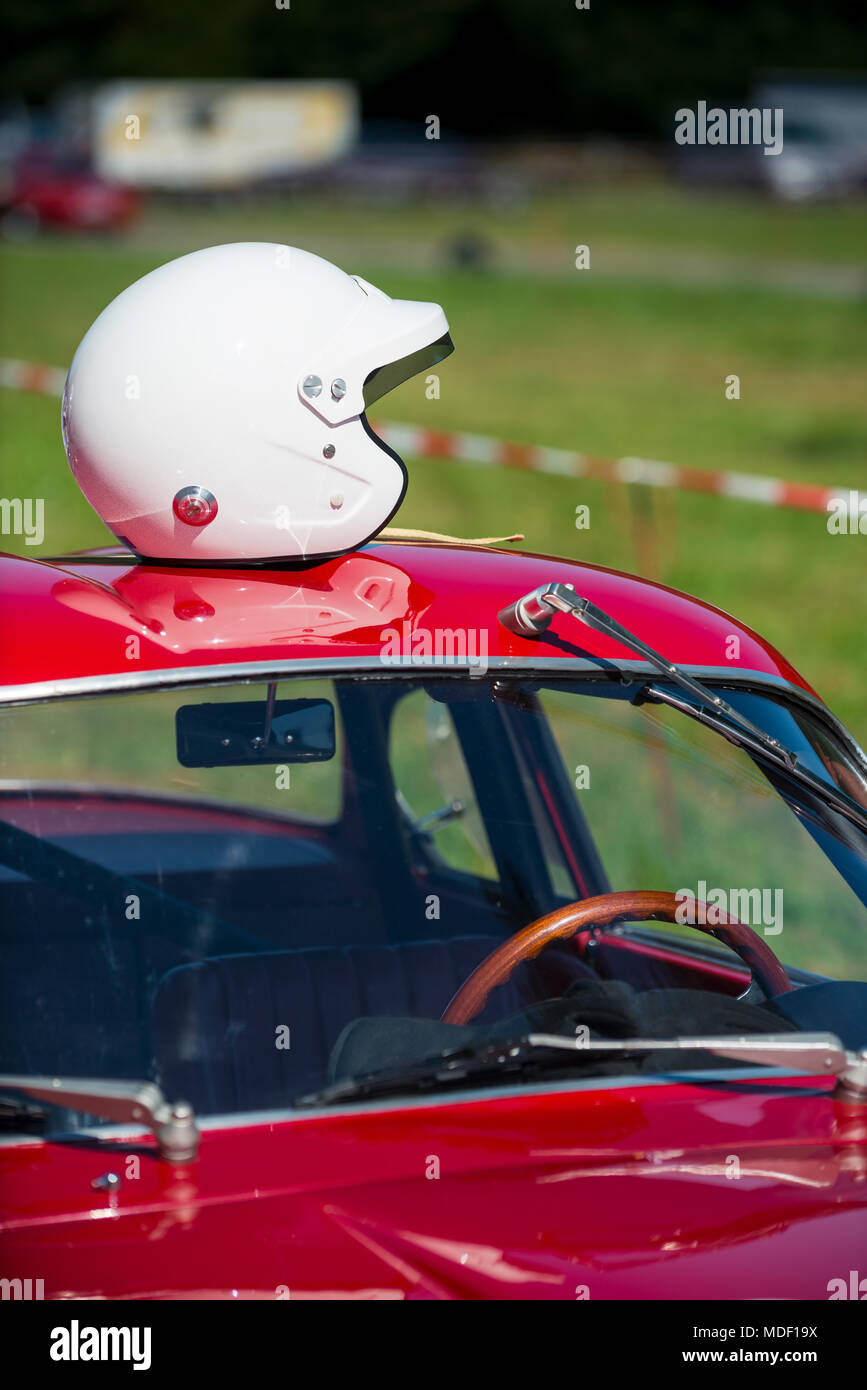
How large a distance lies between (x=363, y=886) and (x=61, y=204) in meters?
32.9

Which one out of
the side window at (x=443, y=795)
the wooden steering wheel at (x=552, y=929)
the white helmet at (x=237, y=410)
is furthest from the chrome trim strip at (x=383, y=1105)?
the white helmet at (x=237, y=410)

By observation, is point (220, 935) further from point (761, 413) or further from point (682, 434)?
point (761, 413)

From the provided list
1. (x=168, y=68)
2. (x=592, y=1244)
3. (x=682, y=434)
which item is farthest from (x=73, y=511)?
(x=168, y=68)

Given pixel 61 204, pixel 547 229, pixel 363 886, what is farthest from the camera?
pixel 61 204

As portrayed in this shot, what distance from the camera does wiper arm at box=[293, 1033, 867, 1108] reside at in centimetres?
186

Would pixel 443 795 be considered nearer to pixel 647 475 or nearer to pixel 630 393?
pixel 647 475

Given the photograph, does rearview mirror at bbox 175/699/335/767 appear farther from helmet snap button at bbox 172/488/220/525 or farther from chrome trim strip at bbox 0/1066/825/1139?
chrome trim strip at bbox 0/1066/825/1139

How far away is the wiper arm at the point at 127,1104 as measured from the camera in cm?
171

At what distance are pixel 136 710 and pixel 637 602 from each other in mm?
774

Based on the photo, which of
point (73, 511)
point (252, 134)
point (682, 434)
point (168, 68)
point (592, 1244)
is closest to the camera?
point (592, 1244)

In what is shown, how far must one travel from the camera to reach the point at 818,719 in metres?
2.33

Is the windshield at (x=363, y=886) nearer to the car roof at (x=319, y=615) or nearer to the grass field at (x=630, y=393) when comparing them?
the car roof at (x=319, y=615)

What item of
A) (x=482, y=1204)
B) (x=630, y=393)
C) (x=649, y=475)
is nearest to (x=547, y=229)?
(x=630, y=393)

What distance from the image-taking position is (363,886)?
103 inches
